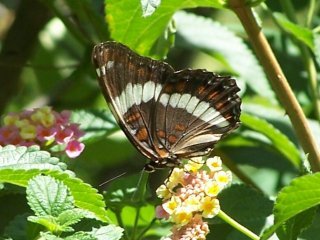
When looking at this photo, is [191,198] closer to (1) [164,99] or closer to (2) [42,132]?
(1) [164,99]

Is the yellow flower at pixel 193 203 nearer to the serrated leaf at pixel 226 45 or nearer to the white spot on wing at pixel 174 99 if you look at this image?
the white spot on wing at pixel 174 99

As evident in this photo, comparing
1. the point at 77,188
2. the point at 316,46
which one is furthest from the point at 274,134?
the point at 77,188

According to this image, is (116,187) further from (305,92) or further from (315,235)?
(305,92)

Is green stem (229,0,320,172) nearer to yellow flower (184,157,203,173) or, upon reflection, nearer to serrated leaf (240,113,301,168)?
yellow flower (184,157,203,173)

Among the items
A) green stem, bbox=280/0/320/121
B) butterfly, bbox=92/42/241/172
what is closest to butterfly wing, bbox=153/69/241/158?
butterfly, bbox=92/42/241/172

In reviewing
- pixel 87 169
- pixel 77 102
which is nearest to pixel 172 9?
pixel 77 102

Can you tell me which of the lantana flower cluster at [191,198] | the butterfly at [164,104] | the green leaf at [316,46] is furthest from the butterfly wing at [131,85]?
the green leaf at [316,46]
